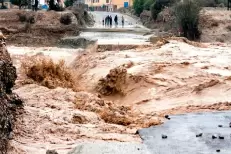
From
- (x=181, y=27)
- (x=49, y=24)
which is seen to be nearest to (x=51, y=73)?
(x=181, y=27)

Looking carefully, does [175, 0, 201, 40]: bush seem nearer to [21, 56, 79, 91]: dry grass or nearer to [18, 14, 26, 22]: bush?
[18, 14, 26, 22]: bush

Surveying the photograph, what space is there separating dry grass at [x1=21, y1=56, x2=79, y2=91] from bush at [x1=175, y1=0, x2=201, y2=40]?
22673 mm

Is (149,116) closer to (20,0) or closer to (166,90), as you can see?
(166,90)

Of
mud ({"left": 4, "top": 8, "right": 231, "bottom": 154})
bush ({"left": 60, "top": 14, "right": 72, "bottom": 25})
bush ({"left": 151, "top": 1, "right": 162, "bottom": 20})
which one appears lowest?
mud ({"left": 4, "top": 8, "right": 231, "bottom": 154})

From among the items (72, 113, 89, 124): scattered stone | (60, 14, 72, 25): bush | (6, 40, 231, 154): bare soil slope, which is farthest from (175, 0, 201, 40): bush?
(72, 113, 89, 124): scattered stone

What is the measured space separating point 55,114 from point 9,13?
35584 mm

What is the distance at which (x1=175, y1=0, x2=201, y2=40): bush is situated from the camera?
40.9m

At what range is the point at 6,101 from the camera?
431 inches

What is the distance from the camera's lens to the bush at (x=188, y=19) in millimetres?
40938

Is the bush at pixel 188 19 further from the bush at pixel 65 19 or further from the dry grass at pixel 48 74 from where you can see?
the dry grass at pixel 48 74

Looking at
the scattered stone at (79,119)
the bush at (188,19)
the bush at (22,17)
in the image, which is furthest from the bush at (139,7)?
the scattered stone at (79,119)

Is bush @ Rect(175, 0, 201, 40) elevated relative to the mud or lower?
elevated

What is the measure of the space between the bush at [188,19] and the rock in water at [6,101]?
98.2 feet

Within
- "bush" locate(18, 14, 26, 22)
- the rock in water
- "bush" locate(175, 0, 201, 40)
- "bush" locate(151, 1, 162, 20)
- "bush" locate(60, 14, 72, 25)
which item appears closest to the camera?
the rock in water
